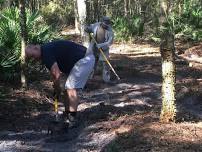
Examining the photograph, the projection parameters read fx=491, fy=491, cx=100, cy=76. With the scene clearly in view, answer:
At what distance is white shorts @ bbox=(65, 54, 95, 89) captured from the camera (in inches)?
350

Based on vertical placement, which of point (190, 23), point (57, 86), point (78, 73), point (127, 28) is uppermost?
point (78, 73)

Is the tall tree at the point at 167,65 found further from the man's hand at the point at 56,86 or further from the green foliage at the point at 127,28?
the green foliage at the point at 127,28

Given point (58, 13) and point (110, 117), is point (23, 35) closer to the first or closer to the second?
point (110, 117)

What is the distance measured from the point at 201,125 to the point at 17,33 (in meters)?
6.32

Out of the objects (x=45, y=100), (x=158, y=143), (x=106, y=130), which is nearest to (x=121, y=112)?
(x=106, y=130)

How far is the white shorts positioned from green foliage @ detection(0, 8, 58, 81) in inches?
124

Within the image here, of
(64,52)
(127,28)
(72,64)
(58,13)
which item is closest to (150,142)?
(72,64)

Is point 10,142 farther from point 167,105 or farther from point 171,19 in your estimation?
point 171,19

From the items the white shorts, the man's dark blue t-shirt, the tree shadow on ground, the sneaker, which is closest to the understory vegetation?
the white shorts

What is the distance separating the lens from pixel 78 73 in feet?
29.1

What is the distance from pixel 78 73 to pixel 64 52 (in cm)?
46

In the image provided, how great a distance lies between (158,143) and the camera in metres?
6.86

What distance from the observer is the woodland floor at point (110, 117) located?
7.22m

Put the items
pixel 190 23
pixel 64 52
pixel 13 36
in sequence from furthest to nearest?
pixel 190 23, pixel 13 36, pixel 64 52
